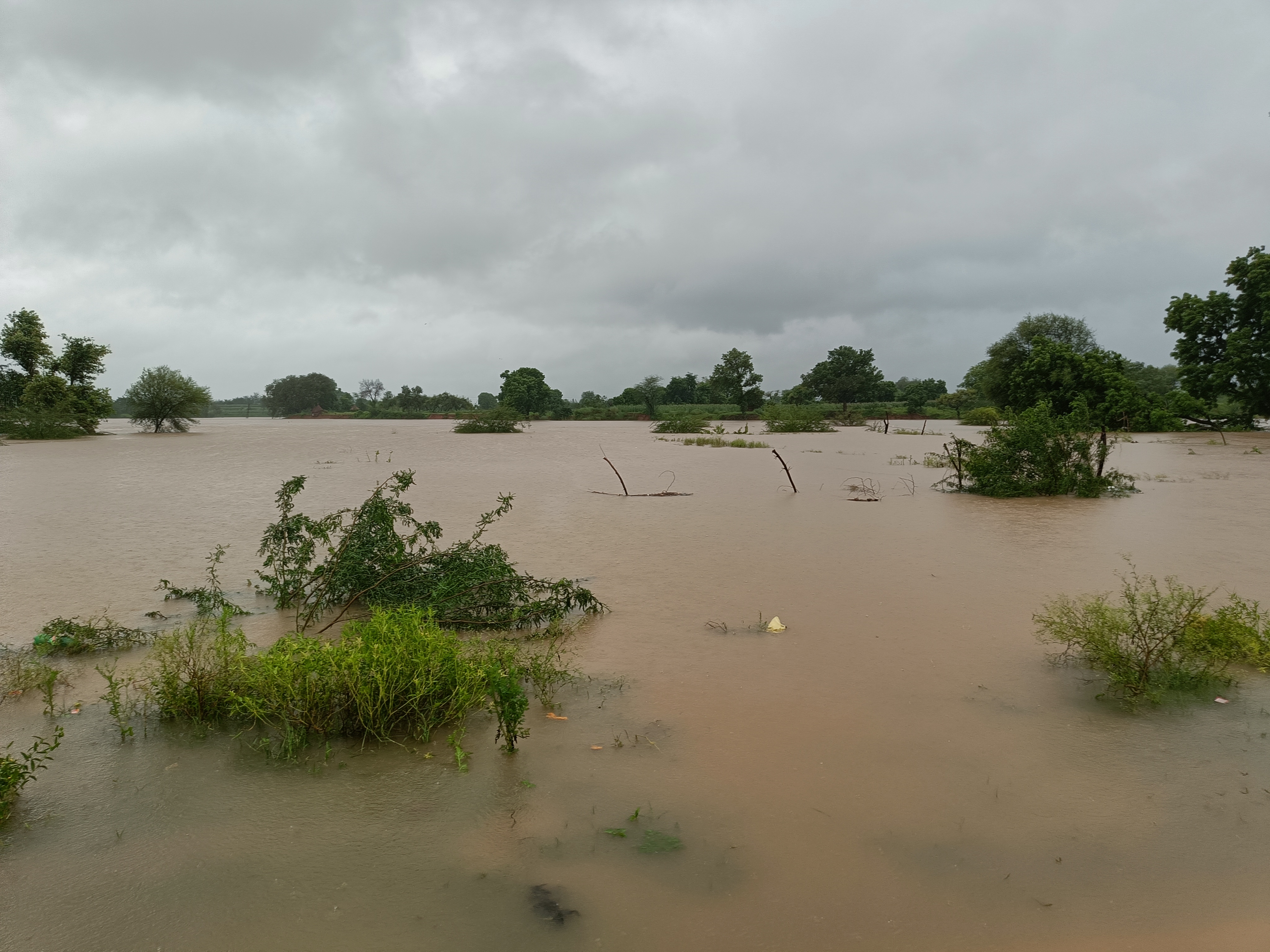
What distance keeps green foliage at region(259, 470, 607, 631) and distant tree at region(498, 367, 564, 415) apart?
69.8 metres

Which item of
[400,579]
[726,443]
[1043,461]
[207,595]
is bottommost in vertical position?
[207,595]

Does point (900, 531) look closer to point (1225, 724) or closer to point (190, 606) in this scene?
point (1225, 724)

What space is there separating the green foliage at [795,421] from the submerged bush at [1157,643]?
36.9 meters

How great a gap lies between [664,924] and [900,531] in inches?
335

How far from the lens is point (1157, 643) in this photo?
4.71 m

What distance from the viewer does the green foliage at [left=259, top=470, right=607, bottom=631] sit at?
613 cm

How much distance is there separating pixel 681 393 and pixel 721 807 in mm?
93509

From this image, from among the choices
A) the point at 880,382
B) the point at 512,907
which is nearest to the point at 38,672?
the point at 512,907

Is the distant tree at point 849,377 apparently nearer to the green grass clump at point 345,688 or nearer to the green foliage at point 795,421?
the green foliage at point 795,421

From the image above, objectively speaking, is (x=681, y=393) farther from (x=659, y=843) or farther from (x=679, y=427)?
(x=659, y=843)

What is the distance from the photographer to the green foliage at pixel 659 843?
314cm

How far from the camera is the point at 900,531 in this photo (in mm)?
10367

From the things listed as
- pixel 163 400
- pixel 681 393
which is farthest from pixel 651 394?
pixel 163 400

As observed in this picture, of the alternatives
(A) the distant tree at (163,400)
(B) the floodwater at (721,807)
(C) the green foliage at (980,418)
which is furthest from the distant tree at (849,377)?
(B) the floodwater at (721,807)
